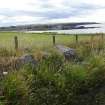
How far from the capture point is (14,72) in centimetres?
1049

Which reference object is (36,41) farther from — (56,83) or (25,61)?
(56,83)

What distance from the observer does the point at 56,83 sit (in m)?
11.0

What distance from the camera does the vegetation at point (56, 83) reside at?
31.9ft

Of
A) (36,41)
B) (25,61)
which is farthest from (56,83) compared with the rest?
(36,41)

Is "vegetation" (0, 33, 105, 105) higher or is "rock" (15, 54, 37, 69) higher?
"rock" (15, 54, 37, 69)

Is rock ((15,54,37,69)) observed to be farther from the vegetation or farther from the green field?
the green field

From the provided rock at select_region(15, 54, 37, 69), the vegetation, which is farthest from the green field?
the vegetation

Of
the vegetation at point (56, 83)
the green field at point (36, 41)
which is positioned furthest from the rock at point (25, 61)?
the green field at point (36, 41)

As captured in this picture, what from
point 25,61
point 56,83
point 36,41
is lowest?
point 36,41

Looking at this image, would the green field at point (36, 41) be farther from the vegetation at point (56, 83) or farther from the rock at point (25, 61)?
the vegetation at point (56, 83)

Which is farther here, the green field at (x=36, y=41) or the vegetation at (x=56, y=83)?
the green field at (x=36, y=41)

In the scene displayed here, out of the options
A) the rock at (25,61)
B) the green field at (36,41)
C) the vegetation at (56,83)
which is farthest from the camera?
the green field at (36,41)

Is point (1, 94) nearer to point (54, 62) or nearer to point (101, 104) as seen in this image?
point (101, 104)

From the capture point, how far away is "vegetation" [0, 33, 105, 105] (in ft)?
31.9
